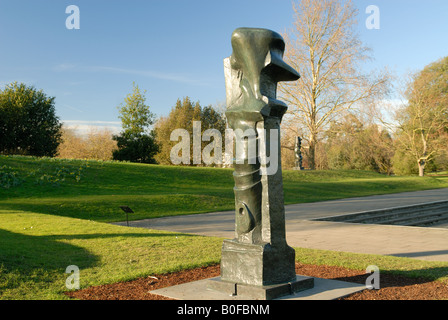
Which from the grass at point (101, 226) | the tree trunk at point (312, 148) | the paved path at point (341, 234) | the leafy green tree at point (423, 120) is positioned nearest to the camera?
the grass at point (101, 226)

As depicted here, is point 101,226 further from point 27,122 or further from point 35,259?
point 27,122

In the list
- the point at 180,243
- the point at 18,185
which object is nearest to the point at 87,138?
the point at 18,185

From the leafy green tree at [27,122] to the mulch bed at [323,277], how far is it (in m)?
24.4

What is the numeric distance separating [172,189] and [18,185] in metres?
6.65

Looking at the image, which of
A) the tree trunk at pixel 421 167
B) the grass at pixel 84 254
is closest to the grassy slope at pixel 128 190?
the grass at pixel 84 254

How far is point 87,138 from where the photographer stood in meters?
51.9

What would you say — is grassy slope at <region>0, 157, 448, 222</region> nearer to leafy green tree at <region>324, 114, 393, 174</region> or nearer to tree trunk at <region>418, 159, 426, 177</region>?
leafy green tree at <region>324, 114, 393, 174</region>

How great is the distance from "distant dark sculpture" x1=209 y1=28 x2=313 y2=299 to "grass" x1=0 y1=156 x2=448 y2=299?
171 centimetres

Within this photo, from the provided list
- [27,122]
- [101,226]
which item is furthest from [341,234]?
[27,122]

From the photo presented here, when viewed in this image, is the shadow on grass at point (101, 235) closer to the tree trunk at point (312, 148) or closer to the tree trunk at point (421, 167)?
the tree trunk at point (312, 148)

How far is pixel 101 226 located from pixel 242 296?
264 inches

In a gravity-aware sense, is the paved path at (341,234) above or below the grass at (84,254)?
below

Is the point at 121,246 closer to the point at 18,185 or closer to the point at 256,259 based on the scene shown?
the point at 256,259

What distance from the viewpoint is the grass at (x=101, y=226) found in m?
6.16
